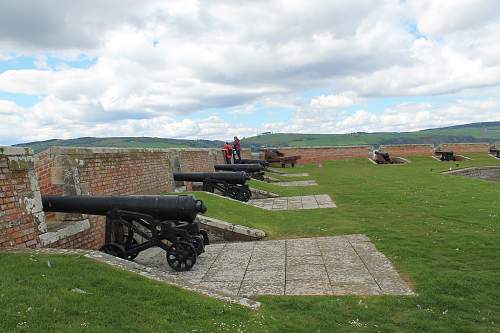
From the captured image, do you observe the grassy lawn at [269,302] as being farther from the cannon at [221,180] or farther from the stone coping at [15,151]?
the cannon at [221,180]

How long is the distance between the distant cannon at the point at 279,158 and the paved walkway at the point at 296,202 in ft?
58.1

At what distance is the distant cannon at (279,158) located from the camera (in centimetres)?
3375

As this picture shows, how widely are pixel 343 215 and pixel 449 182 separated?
9.44 m

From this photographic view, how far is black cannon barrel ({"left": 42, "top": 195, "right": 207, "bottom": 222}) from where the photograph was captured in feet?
22.5

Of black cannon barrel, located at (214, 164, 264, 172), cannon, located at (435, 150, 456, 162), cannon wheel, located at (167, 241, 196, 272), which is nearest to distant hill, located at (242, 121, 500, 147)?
cannon, located at (435, 150, 456, 162)

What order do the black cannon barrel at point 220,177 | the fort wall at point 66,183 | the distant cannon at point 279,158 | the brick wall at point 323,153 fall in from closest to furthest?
the fort wall at point 66,183 < the black cannon barrel at point 220,177 < the distant cannon at point 279,158 < the brick wall at point 323,153

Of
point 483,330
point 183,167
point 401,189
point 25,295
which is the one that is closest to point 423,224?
point 483,330

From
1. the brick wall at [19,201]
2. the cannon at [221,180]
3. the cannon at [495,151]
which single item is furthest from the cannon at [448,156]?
the brick wall at [19,201]

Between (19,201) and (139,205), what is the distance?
168 centimetres

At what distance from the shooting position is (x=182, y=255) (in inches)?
274

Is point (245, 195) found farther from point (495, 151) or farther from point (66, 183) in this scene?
point (495, 151)

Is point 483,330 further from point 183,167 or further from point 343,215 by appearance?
point 183,167

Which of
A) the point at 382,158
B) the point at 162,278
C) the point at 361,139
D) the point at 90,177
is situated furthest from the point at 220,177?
the point at 361,139

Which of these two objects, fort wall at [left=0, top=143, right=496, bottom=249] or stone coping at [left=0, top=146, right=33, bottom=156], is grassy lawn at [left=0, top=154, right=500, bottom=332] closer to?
fort wall at [left=0, top=143, right=496, bottom=249]
